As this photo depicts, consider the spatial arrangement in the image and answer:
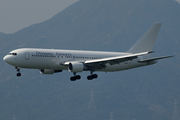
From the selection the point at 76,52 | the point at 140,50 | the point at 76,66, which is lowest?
the point at 76,66

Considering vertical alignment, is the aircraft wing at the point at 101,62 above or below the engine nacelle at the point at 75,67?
above

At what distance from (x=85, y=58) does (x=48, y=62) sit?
8465 mm

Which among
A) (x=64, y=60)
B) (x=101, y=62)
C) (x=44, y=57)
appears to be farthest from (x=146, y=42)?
(x=44, y=57)

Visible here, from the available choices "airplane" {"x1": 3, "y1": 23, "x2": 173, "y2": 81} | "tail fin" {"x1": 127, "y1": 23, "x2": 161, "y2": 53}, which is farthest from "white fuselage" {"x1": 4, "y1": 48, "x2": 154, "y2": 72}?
"tail fin" {"x1": 127, "y1": 23, "x2": 161, "y2": 53}

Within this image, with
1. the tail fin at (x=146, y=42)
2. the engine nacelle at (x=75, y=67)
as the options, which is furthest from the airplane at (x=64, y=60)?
the tail fin at (x=146, y=42)

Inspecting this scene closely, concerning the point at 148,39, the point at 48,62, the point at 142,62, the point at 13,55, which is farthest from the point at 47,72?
the point at 148,39

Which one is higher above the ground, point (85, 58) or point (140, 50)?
point (140, 50)

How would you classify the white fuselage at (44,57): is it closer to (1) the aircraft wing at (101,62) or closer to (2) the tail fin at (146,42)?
(1) the aircraft wing at (101,62)

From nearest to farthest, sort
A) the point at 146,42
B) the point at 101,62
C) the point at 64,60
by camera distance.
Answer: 1. the point at 101,62
2. the point at 64,60
3. the point at 146,42

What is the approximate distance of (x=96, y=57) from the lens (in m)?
68.1

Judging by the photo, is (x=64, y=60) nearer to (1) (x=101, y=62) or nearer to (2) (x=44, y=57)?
(2) (x=44, y=57)

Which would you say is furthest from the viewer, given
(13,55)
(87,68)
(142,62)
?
(142,62)

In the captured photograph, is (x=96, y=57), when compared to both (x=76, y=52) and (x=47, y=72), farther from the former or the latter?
(x=47, y=72)

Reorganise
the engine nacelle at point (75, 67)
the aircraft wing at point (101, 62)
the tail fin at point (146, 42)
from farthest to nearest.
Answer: the tail fin at point (146, 42), the aircraft wing at point (101, 62), the engine nacelle at point (75, 67)
